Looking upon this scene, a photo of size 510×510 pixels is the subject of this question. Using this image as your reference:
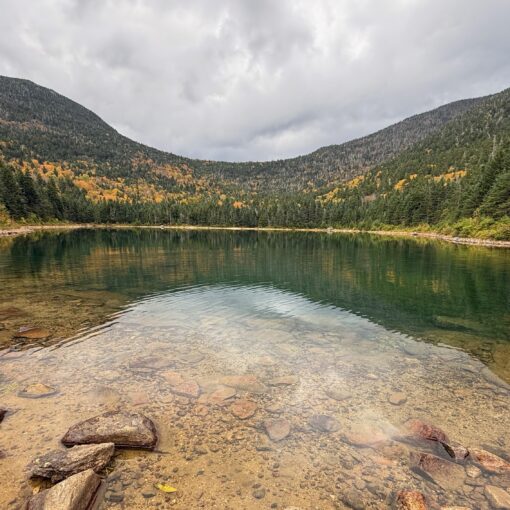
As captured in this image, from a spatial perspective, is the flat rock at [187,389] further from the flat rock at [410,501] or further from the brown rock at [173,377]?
the flat rock at [410,501]

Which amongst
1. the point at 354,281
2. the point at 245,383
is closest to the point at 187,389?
the point at 245,383

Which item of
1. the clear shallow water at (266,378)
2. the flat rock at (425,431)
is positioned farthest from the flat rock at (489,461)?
the flat rock at (425,431)

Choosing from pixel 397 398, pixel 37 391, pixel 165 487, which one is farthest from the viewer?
pixel 397 398

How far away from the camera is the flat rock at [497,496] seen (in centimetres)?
761

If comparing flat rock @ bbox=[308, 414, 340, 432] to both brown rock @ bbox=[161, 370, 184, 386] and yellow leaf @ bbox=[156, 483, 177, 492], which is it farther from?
brown rock @ bbox=[161, 370, 184, 386]

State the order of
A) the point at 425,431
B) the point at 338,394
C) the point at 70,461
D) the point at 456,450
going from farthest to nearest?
the point at 338,394 → the point at 425,431 → the point at 456,450 → the point at 70,461

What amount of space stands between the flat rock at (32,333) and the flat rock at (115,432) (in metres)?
10.8

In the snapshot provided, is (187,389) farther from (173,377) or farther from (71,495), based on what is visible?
(71,495)

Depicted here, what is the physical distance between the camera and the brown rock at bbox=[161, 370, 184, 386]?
13548 mm

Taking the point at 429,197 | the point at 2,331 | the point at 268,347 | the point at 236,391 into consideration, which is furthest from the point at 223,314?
the point at 429,197

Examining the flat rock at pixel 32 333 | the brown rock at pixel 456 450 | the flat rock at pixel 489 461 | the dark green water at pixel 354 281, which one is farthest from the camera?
the dark green water at pixel 354 281

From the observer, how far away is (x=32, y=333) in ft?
61.9

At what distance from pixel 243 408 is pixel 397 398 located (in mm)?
6152

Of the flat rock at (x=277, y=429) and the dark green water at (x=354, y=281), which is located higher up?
the flat rock at (x=277, y=429)
